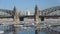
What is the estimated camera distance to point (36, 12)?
2959 centimetres

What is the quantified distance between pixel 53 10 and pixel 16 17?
8.60m

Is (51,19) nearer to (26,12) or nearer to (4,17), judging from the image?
(26,12)

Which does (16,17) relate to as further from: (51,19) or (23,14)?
(51,19)

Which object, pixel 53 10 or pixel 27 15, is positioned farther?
pixel 53 10

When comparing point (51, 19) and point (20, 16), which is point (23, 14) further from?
point (51, 19)

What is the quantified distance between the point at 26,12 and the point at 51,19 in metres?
4.65

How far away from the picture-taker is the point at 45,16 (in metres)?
30.3

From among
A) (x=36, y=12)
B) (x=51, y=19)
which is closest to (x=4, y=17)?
(x=36, y=12)

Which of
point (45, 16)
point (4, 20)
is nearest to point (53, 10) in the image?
point (45, 16)

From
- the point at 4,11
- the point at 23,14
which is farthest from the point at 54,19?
the point at 4,11

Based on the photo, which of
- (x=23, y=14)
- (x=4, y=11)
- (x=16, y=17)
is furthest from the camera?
(x=4, y=11)

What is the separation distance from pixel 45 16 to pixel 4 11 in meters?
7.95

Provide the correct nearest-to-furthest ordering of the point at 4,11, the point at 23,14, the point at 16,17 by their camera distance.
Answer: the point at 16,17 < the point at 23,14 < the point at 4,11

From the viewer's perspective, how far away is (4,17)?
100 ft
